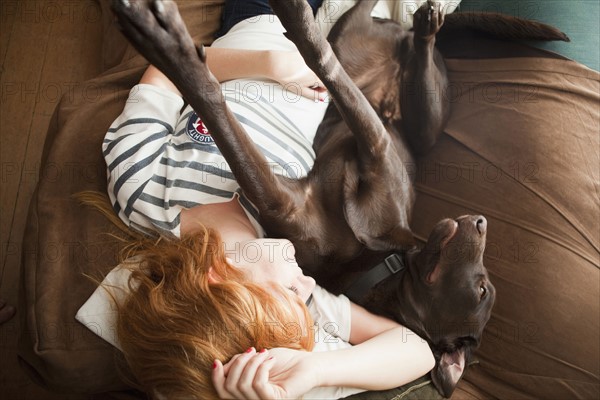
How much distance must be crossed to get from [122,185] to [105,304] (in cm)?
31

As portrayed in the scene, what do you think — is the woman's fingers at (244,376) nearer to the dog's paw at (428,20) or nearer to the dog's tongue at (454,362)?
the dog's tongue at (454,362)

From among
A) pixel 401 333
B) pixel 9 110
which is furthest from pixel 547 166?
pixel 9 110

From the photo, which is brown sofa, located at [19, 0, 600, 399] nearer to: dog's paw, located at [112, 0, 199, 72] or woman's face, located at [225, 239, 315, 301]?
woman's face, located at [225, 239, 315, 301]

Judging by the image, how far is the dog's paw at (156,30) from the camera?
35.0 inches

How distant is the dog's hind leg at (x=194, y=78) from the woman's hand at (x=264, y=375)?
351 millimetres

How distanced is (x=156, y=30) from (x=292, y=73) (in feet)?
2.20

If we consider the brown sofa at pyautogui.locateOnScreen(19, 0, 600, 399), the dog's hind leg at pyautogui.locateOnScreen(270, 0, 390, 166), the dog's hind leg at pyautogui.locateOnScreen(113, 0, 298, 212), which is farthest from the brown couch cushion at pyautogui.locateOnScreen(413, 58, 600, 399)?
the dog's hind leg at pyautogui.locateOnScreen(113, 0, 298, 212)

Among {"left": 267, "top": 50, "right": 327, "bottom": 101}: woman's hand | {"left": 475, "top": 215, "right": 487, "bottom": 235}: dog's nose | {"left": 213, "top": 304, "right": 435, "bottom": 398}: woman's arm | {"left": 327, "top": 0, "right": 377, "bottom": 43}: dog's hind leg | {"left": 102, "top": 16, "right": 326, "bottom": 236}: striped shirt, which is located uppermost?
{"left": 327, "top": 0, "right": 377, "bottom": 43}: dog's hind leg

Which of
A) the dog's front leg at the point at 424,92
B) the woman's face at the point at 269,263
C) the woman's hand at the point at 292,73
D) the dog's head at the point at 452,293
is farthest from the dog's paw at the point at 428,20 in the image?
the woman's face at the point at 269,263

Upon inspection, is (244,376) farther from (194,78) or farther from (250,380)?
(194,78)

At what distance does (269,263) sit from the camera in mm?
1233

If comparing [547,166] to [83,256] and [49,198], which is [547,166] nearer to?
[83,256]

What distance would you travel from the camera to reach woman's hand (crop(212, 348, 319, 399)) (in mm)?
1048

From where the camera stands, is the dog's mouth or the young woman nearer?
the young woman
